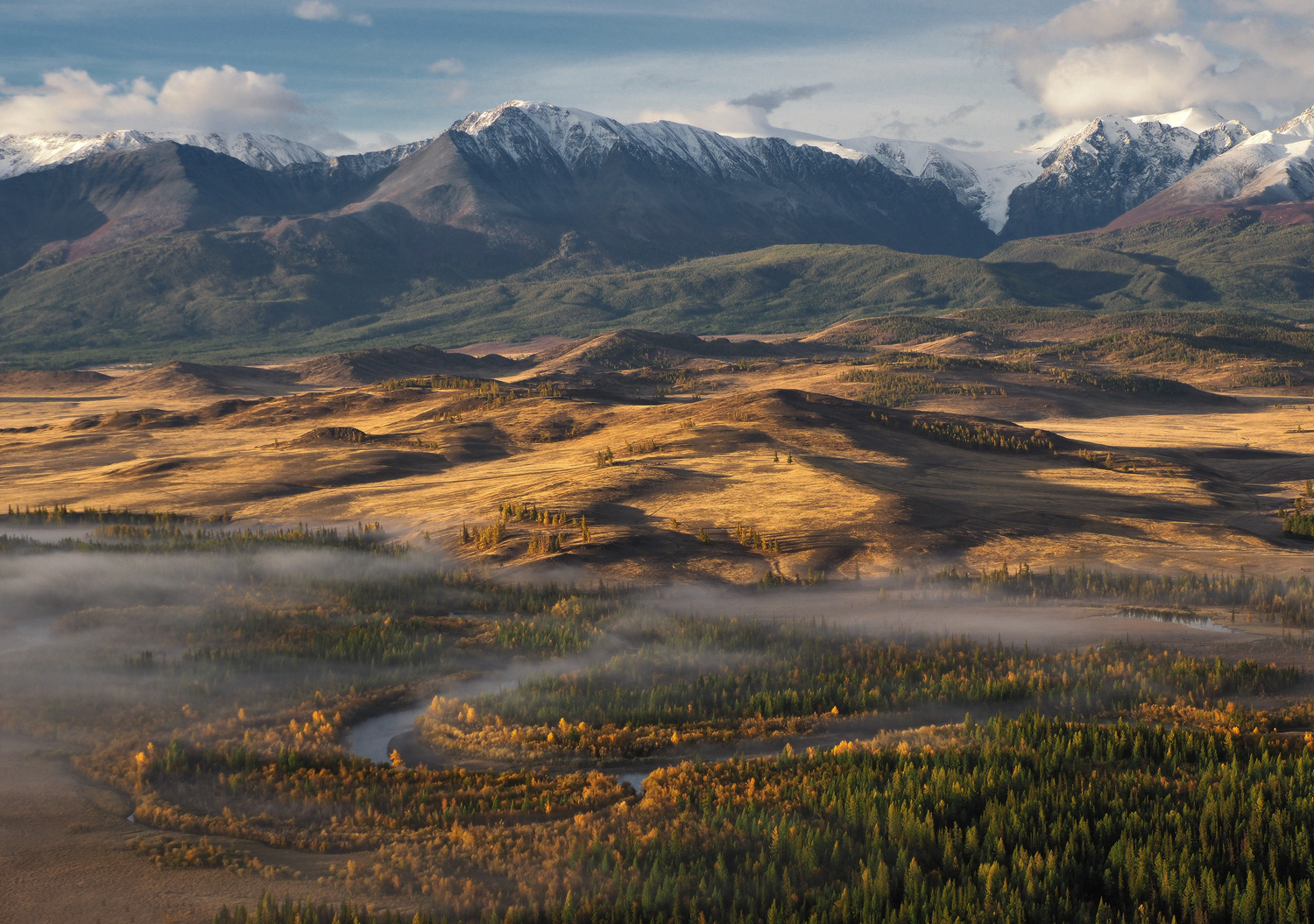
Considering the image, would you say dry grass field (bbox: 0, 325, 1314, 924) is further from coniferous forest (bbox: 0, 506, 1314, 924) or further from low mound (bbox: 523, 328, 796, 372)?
low mound (bbox: 523, 328, 796, 372)

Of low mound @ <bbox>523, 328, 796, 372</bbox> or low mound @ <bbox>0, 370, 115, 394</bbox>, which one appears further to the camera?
low mound @ <bbox>523, 328, 796, 372</bbox>

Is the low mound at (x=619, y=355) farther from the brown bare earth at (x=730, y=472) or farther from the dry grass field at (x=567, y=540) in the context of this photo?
the dry grass field at (x=567, y=540)

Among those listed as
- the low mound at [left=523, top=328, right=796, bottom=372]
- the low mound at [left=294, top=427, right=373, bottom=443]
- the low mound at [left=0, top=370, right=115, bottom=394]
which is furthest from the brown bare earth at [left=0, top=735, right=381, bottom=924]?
the low mound at [left=0, top=370, right=115, bottom=394]

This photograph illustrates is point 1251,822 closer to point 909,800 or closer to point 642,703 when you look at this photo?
point 909,800

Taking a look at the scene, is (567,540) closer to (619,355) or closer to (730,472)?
(730,472)

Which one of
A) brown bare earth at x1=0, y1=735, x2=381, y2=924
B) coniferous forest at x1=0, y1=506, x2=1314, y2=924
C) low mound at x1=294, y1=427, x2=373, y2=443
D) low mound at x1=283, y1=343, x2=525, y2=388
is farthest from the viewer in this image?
low mound at x1=283, y1=343, x2=525, y2=388

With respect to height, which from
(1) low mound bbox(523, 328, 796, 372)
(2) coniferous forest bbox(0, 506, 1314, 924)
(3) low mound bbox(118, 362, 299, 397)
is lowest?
(2) coniferous forest bbox(0, 506, 1314, 924)
